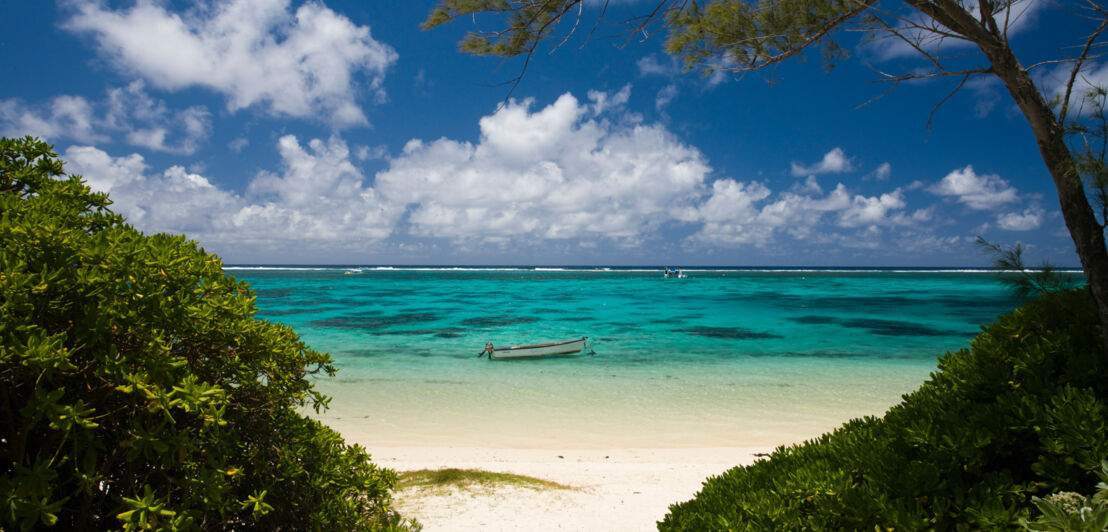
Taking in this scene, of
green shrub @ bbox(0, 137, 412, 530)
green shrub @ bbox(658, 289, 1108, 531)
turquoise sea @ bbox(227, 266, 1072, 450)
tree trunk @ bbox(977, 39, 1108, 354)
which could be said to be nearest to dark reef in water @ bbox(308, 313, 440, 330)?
turquoise sea @ bbox(227, 266, 1072, 450)

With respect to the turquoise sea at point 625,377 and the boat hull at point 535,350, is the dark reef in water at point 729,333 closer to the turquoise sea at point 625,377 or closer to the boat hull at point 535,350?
the turquoise sea at point 625,377

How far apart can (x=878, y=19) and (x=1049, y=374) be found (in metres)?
2.65

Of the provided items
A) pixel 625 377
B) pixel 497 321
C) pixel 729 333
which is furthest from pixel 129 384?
pixel 497 321

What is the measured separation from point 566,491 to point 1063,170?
5.02 meters

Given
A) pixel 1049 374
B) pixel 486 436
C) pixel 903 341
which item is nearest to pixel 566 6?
pixel 1049 374

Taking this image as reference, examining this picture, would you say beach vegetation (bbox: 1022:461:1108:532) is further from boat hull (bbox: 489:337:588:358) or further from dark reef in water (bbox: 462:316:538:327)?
dark reef in water (bbox: 462:316:538:327)

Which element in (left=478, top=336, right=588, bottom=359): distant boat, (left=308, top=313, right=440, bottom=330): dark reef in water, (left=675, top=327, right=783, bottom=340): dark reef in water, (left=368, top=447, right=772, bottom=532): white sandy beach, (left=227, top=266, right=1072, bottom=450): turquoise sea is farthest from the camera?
(left=308, top=313, right=440, bottom=330): dark reef in water

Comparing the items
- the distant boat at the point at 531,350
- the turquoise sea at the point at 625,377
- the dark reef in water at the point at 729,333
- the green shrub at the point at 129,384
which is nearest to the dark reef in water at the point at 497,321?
the turquoise sea at the point at 625,377

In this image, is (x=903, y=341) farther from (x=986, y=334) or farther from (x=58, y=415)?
(x=58, y=415)

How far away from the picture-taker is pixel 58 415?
1.76 m

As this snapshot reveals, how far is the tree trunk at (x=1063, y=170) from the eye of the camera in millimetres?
2738

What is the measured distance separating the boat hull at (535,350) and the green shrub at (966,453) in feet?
44.3

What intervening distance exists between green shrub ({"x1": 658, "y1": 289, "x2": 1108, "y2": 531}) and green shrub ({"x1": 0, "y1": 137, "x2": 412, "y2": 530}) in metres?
Result: 2.33

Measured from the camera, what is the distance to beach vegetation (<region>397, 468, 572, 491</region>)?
5.45 metres
